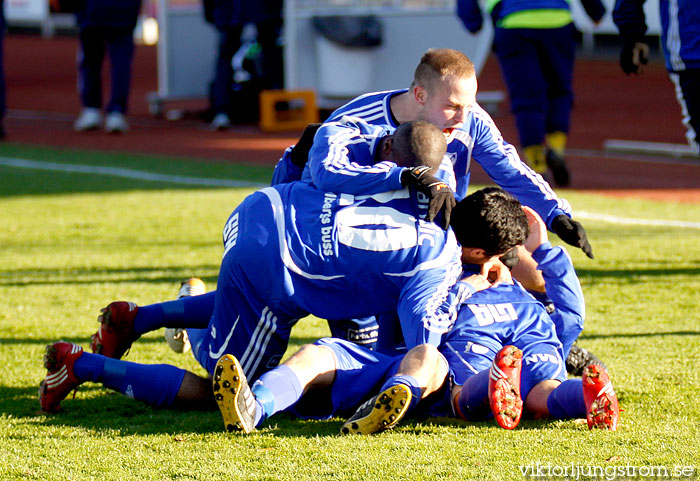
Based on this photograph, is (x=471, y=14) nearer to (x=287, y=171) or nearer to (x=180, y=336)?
(x=287, y=171)

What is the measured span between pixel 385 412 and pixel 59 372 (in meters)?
1.15

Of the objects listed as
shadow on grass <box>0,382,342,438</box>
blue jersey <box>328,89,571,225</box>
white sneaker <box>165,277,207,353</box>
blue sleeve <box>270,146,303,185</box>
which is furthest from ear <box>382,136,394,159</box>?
white sneaker <box>165,277,207,353</box>

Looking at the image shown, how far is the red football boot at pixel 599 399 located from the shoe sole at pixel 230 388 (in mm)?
1045

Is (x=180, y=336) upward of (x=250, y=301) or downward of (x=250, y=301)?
downward

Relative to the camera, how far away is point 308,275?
11.9ft

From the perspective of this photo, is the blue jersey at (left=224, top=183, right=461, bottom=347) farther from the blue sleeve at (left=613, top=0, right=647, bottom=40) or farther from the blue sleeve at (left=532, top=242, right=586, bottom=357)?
the blue sleeve at (left=613, top=0, right=647, bottom=40)

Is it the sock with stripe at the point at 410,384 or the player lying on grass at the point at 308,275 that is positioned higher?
the player lying on grass at the point at 308,275

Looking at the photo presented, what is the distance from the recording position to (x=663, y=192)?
30.5ft

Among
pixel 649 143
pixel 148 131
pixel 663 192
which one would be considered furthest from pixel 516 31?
pixel 148 131

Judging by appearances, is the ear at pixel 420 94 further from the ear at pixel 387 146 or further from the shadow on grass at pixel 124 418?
the shadow on grass at pixel 124 418

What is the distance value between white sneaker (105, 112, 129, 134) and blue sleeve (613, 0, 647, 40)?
858 centimetres

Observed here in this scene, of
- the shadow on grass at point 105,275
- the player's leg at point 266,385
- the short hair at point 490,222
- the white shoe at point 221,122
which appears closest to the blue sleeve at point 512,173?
the short hair at point 490,222

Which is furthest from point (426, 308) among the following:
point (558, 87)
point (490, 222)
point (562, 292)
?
point (558, 87)

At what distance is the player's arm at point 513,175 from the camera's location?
433cm
